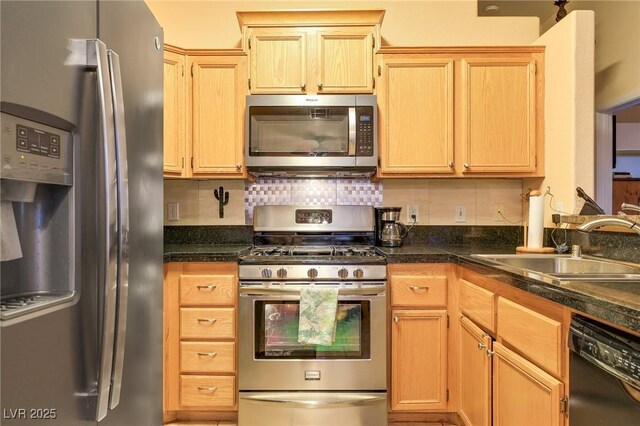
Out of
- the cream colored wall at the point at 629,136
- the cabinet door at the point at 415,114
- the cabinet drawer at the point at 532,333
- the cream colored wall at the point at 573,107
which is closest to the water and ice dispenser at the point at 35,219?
the cabinet drawer at the point at 532,333

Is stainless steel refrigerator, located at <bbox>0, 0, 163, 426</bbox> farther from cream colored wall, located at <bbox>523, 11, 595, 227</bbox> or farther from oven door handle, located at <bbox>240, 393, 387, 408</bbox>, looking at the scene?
cream colored wall, located at <bbox>523, 11, 595, 227</bbox>

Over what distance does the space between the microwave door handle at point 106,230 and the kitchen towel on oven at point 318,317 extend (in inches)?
47.0

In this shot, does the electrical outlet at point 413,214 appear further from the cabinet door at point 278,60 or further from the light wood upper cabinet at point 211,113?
the light wood upper cabinet at point 211,113

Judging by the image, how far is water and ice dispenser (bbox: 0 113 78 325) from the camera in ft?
2.03

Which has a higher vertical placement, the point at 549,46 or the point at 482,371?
the point at 549,46

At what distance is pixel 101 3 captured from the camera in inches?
31.2

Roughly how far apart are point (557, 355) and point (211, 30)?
106 inches

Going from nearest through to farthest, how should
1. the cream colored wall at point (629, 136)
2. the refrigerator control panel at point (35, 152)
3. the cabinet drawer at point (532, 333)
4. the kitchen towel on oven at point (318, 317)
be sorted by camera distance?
the refrigerator control panel at point (35, 152) < the cabinet drawer at point (532, 333) < the kitchen towel on oven at point (318, 317) < the cream colored wall at point (629, 136)

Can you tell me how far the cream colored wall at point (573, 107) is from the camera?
1.99 meters

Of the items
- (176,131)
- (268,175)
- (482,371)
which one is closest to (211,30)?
(176,131)

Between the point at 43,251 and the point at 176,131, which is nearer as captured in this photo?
the point at 43,251

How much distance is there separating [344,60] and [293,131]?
547 mm

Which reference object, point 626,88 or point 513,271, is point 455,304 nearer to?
point 513,271

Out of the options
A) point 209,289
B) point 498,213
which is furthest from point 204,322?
point 498,213
